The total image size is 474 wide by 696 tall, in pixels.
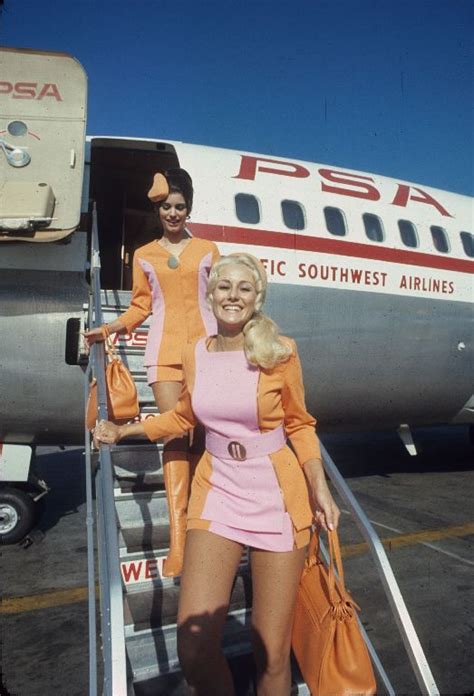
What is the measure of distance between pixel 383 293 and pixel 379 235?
0.75 m

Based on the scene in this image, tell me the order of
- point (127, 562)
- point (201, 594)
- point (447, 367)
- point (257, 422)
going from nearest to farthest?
point (201, 594), point (257, 422), point (127, 562), point (447, 367)

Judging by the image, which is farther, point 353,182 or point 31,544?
point 353,182

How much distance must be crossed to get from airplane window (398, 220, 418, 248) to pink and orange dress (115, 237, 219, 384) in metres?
4.57

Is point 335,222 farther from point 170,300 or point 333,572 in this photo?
point 333,572

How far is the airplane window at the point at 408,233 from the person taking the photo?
704cm

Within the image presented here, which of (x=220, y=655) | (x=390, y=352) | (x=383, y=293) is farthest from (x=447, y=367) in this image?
(x=220, y=655)

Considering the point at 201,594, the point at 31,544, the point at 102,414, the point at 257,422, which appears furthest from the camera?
the point at 31,544

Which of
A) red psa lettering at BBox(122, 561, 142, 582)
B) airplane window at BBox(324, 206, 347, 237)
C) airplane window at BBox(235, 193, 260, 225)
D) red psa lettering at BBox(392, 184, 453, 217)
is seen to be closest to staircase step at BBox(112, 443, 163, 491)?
red psa lettering at BBox(122, 561, 142, 582)

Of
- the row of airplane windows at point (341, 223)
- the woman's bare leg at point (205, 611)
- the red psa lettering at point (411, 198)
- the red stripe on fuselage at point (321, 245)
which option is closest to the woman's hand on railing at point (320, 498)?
the woman's bare leg at point (205, 611)

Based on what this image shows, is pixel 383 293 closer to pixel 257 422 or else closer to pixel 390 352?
pixel 390 352

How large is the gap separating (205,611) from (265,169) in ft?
17.6

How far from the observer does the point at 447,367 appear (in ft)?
24.2

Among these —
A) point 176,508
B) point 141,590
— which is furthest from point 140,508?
point 176,508

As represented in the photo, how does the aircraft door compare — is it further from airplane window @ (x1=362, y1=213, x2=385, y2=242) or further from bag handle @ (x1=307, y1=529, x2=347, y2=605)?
bag handle @ (x1=307, y1=529, x2=347, y2=605)
